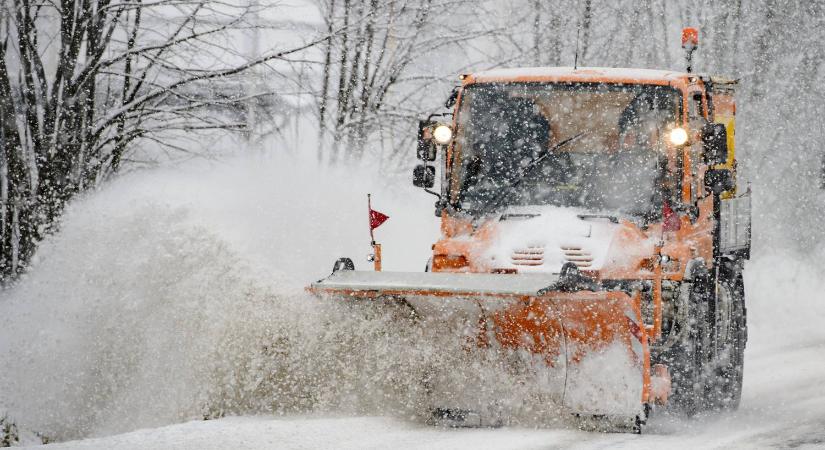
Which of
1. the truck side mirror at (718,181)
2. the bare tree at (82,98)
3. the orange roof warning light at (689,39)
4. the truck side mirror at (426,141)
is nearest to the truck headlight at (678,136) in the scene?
the truck side mirror at (718,181)

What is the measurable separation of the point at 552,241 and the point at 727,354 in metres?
1.96

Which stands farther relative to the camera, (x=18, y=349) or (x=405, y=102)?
(x=405, y=102)

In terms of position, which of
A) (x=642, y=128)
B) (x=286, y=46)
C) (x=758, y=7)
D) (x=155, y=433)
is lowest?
(x=155, y=433)

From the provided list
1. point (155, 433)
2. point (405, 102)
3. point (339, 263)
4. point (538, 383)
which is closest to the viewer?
point (155, 433)

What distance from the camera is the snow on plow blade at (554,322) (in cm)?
627

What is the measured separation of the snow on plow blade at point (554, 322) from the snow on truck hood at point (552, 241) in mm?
664

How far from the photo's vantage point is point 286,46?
11.0m

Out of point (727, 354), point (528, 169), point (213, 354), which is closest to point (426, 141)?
point (528, 169)

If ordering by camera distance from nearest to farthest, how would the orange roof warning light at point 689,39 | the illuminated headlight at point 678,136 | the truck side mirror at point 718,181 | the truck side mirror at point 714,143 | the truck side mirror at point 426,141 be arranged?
the truck side mirror at point 714,143 → the illuminated headlight at point 678,136 → the truck side mirror at point 718,181 → the truck side mirror at point 426,141 → the orange roof warning light at point 689,39

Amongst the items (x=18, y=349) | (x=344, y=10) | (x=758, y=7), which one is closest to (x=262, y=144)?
(x=344, y=10)

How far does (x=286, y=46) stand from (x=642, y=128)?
4473 millimetres

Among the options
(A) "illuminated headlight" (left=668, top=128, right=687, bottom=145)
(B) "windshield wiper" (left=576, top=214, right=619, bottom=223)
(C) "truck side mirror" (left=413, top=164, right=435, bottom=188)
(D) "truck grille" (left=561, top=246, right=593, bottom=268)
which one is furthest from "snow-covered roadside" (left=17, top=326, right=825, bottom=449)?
(C) "truck side mirror" (left=413, top=164, right=435, bottom=188)

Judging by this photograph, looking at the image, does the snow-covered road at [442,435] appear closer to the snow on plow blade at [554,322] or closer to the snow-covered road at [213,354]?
the snow-covered road at [213,354]

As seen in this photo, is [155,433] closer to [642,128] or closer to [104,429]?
[104,429]
